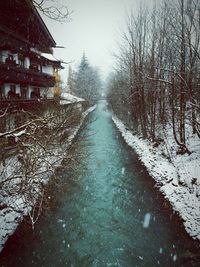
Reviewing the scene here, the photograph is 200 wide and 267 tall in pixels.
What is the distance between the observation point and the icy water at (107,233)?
7.55 meters

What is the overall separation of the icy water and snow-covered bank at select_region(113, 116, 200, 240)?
44cm

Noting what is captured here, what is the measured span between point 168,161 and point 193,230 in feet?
22.8

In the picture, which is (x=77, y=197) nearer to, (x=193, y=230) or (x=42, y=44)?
(x=193, y=230)

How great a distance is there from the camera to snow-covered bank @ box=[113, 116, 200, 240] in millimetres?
9109

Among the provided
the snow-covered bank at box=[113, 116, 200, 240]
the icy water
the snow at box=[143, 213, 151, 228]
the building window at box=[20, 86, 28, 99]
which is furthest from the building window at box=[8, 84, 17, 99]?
the snow at box=[143, 213, 151, 228]

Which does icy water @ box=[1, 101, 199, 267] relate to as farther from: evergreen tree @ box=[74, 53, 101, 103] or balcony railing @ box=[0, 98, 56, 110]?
evergreen tree @ box=[74, 53, 101, 103]

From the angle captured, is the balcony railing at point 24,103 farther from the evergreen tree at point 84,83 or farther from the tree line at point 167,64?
the evergreen tree at point 84,83

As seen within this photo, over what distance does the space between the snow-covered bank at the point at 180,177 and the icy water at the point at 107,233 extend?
1.45 ft

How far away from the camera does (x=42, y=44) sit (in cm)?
1792

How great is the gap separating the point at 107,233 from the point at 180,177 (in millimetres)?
5208

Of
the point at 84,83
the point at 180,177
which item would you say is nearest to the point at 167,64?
the point at 180,177

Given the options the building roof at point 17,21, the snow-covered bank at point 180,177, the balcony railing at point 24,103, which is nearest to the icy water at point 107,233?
the snow-covered bank at point 180,177

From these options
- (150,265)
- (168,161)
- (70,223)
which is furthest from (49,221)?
(168,161)

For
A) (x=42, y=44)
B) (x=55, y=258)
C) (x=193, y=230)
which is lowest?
(x=55, y=258)
